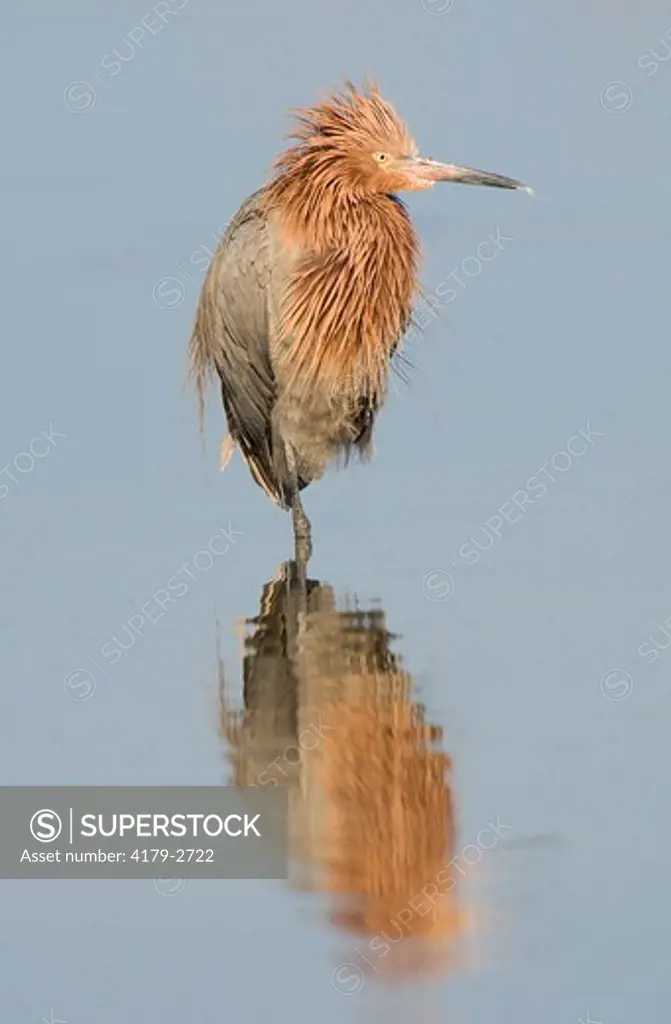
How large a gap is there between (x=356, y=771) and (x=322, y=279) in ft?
15.8

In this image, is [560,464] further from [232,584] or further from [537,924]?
[537,924]

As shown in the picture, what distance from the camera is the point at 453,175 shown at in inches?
566

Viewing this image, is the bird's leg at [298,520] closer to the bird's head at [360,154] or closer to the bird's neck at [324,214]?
the bird's neck at [324,214]

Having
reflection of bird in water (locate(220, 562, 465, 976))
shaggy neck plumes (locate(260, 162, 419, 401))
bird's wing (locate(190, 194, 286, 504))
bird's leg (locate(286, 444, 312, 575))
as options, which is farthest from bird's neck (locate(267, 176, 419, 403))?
reflection of bird in water (locate(220, 562, 465, 976))

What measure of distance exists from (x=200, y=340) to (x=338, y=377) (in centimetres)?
119

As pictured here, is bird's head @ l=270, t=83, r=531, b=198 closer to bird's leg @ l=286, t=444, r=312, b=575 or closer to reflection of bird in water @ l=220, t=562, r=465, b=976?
bird's leg @ l=286, t=444, r=312, b=575

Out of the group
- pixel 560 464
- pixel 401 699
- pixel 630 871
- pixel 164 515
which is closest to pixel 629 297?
pixel 560 464

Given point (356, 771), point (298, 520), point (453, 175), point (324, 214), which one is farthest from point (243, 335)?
point (356, 771)

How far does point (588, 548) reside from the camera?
541 inches

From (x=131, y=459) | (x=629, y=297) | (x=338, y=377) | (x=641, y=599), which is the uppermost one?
(x=629, y=297)

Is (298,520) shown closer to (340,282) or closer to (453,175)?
(340,282)

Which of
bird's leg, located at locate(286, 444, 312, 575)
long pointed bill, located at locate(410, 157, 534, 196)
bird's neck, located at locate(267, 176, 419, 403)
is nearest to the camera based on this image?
bird's neck, located at locate(267, 176, 419, 403)

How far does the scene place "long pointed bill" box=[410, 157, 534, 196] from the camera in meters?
14.3

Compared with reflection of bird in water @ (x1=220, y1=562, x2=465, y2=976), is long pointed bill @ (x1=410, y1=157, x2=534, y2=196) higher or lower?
higher
